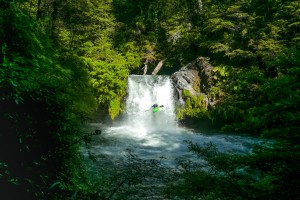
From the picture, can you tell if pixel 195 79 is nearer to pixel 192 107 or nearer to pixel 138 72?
pixel 192 107

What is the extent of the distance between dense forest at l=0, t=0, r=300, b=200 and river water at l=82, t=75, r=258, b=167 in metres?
1.25

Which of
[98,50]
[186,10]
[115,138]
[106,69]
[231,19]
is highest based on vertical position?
[186,10]

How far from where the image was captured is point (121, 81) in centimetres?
2036

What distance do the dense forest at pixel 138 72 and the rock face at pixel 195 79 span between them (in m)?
0.76

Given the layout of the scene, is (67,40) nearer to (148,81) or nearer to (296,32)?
(148,81)

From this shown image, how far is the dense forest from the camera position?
3125 mm

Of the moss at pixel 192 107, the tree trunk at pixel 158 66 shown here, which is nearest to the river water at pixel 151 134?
the moss at pixel 192 107

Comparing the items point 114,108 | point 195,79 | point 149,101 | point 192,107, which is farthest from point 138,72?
point 192,107

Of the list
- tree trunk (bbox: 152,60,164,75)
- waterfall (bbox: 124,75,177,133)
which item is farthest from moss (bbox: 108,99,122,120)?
tree trunk (bbox: 152,60,164,75)

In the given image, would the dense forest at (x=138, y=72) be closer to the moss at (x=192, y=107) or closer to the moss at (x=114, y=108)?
the moss at (x=114, y=108)

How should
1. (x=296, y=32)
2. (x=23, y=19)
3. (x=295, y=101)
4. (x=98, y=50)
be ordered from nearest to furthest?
(x=295, y=101) < (x=23, y=19) < (x=296, y=32) < (x=98, y=50)

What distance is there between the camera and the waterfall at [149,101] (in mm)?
19703

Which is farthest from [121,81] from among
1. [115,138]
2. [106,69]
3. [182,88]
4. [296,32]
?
[296,32]

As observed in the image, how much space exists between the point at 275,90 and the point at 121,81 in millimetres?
17515
